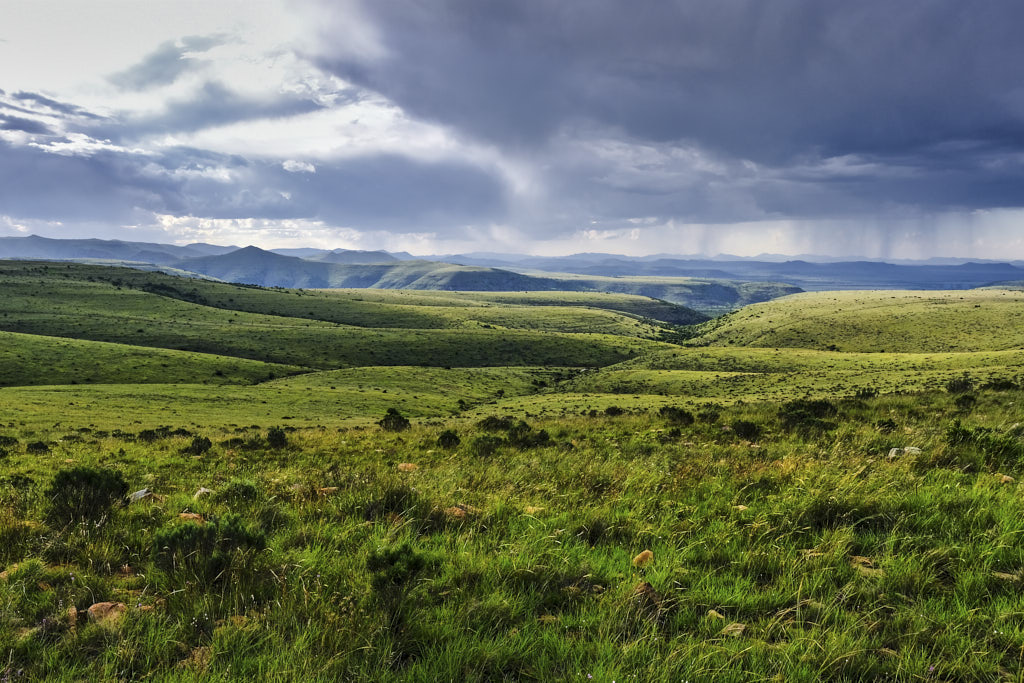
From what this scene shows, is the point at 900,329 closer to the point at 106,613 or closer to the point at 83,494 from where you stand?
the point at 83,494

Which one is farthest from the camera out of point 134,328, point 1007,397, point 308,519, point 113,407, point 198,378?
point 134,328

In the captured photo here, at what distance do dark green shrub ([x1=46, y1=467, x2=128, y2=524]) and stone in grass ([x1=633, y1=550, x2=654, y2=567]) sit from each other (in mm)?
6329

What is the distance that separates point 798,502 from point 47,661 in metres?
7.33

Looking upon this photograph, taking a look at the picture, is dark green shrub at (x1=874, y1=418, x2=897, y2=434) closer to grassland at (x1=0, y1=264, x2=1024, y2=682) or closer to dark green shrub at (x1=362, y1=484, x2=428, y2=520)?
grassland at (x1=0, y1=264, x2=1024, y2=682)

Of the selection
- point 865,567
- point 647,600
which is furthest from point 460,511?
point 865,567

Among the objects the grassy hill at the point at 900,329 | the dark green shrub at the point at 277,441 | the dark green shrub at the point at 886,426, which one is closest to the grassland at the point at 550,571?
the dark green shrub at the point at 886,426

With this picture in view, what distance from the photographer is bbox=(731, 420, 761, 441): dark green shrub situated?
16.3 m

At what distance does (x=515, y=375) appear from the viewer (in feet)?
400

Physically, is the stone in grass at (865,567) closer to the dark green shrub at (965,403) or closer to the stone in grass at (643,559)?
the stone in grass at (643,559)

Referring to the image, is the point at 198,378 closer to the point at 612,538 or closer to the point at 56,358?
the point at 56,358

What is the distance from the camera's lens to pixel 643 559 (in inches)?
203

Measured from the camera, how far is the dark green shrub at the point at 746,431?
1631 centimetres

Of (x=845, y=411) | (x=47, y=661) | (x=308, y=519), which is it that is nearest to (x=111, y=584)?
(x=47, y=661)

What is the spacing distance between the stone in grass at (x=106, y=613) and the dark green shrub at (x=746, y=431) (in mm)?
15730
